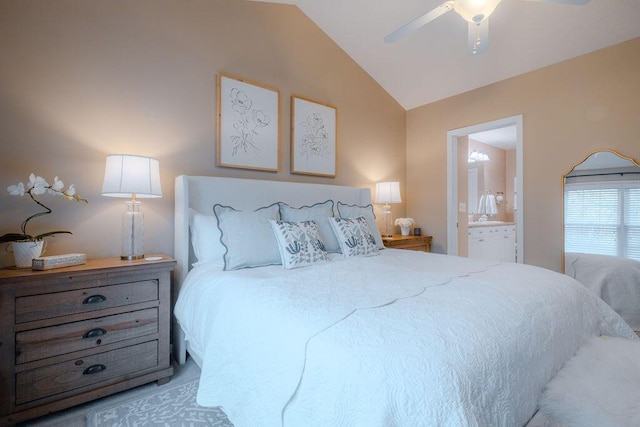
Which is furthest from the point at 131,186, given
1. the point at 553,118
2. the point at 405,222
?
the point at 553,118

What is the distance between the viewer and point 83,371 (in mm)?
1660

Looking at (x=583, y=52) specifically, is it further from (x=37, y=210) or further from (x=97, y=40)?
(x=37, y=210)

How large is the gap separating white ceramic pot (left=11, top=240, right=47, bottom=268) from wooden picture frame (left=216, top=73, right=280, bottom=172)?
1.34 m

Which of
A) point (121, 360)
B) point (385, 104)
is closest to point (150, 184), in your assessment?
point (121, 360)

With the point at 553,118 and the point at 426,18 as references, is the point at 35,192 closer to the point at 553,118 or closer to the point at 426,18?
the point at 426,18

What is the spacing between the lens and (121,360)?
177 centimetres

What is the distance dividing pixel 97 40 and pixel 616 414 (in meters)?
3.33

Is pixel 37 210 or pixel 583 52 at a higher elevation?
pixel 583 52

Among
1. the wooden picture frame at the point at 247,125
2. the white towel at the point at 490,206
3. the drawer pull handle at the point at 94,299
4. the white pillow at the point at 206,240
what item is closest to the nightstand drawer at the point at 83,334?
the drawer pull handle at the point at 94,299

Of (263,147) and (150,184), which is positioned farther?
(263,147)

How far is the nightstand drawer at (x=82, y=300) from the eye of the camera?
60.0 inches

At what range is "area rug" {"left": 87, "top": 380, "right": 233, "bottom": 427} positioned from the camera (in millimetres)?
1550

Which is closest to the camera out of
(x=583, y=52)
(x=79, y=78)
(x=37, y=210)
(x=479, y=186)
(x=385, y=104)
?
(x=37, y=210)

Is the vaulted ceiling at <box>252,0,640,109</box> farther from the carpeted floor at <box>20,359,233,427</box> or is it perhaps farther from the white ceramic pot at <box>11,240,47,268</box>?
the carpeted floor at <box>20,359,233,427</box>
